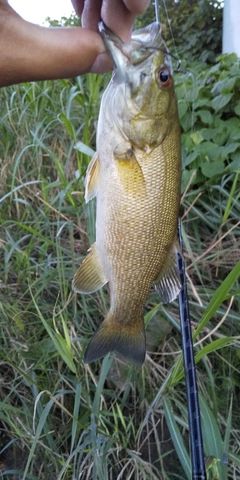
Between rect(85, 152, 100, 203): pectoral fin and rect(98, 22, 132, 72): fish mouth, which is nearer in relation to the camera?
rect(98, 22, 132, 72): fish mouth

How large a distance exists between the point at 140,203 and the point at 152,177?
0.22 feet

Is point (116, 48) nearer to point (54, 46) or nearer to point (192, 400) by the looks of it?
point (54, 46)

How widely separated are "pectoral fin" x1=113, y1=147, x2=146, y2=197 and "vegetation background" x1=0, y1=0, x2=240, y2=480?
0.29 meters

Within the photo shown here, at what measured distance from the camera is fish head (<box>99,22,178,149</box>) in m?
1.11

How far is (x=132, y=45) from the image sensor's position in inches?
43.0

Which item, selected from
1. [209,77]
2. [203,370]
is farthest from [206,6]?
[203,370]

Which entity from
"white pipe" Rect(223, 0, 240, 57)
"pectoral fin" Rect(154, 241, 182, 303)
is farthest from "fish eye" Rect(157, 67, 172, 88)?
"white pipe" Rect(223, 0, 240, 57)

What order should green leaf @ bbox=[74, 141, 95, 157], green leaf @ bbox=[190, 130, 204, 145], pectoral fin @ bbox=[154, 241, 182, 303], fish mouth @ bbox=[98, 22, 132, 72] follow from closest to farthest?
fish mouth @ bbox=[98, 22, 132, 72], pectoral fin @ bbox=[154, 241, 182, 303], green leaf @ bbox=[74, 141, 95, 157], green leaf @ bbox=[190, 130, 204, 145]

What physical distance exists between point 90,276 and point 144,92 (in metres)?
0.45

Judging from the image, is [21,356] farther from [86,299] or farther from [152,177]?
[152,177]

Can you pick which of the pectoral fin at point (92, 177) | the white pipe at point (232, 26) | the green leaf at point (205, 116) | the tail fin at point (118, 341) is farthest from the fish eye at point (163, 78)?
the white pipe at point (232, 26)

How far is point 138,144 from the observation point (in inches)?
44.7

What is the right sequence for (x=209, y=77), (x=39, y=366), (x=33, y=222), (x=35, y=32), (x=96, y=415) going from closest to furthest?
(x=35, y=32) → (x=96, y=415) → (x=39, y=366) → (x=33, y=222) → (x=209, y=77)

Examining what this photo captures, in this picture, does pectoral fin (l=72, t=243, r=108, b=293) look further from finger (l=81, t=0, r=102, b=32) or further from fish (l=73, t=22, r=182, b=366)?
finger (l=81, t=0, r=102, b=32)
